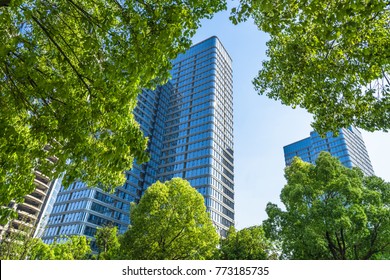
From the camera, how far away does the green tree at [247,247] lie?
21500 millimetres

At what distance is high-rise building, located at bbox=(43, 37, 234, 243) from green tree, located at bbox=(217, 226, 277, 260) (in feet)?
123

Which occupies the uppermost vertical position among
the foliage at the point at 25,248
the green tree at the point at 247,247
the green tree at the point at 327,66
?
the green tree at the point at 327,66

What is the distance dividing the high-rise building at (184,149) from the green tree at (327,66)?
179 ft

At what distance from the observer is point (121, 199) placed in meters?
70.2

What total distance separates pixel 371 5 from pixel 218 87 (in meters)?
82.1

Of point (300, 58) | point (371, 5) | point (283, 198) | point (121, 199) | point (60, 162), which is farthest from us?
point (121, 199)

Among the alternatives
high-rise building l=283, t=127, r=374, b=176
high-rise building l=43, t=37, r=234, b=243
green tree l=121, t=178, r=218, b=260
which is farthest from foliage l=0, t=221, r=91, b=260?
high-rise building l=283, t=127, r=374, b=176

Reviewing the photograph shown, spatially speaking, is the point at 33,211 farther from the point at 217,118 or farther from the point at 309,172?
the point at 309,172

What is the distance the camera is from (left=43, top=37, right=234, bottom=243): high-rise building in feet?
209

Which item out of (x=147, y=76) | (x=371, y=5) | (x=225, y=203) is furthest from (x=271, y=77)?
(x=225, y=203)

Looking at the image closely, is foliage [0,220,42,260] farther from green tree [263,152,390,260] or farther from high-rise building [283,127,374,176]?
high-rise building [283,127,374,176]

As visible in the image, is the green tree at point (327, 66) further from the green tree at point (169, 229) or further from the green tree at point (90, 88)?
the green tree at point (169, 229)

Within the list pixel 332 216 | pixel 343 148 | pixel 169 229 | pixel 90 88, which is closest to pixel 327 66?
pixel 90 88

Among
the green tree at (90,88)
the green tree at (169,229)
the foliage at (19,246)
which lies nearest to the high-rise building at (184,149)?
the green tree at (169,229)
